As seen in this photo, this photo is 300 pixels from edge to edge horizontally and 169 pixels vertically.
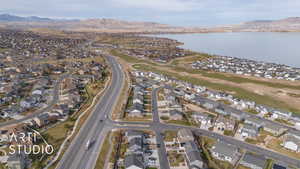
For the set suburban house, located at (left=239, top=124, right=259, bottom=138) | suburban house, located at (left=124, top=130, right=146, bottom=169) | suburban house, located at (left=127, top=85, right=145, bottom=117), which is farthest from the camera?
suburban house, located at (left=127, top=85, right=145, bottom=117)

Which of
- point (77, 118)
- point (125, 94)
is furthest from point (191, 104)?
point (77, 118)

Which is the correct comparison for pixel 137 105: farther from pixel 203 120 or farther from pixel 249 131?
pixel 249 131

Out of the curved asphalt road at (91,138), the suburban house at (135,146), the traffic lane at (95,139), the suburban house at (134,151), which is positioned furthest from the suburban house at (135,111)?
the suburban house at (135,146)

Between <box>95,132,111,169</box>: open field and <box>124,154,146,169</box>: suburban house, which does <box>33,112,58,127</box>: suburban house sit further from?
<box>124,154,146,169</box>: suburban house

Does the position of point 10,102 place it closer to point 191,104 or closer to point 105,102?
point 105,102

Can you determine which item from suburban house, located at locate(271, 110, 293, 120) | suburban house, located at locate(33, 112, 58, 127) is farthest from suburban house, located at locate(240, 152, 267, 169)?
suburban house, located at locate(33, 112, 58, 127)

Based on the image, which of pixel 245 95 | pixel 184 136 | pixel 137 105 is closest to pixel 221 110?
pixel 184 136

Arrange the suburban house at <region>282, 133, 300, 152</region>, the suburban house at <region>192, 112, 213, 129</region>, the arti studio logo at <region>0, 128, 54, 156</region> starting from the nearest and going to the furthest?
the arti studio logo at <region>0, 128, 54, 156</region>, the suburban house at <region>282, 133, 300, 152</region>, the suburban house at <region>192, 112, 213, 129</region>

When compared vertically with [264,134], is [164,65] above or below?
above
